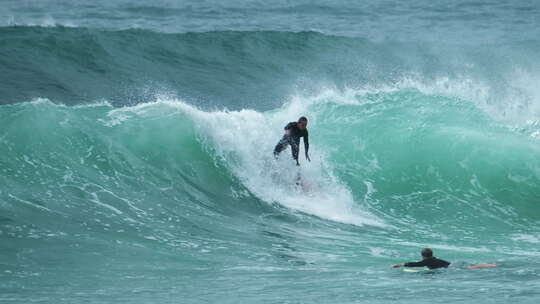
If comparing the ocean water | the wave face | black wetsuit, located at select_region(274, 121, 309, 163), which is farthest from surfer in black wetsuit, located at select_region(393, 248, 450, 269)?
black wetsuit, located at select_region(274, 121, 309, 163)

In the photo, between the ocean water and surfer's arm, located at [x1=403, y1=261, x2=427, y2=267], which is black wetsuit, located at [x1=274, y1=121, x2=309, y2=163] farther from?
surfer's arm, located at [x1=403, y1=261, x2=427, y2=267]

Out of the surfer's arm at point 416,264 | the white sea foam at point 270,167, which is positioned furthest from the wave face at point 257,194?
the surfer's arm at point 416,264

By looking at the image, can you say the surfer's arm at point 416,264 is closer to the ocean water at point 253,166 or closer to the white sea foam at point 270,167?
the ocean water at point 253,166

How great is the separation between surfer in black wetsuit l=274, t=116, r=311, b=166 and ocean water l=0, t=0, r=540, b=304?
41cm

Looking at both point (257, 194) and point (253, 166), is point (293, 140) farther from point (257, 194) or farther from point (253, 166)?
point (257, 194)

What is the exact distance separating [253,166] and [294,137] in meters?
1.21

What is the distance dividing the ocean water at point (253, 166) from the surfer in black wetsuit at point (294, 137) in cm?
41

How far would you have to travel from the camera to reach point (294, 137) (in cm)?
1822

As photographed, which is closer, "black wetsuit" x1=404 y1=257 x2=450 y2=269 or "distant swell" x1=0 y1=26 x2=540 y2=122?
"black wetsuit" x1=404 y1=257 x2=450 y2=269

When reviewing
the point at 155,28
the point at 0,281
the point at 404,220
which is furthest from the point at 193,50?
the point at 0,281

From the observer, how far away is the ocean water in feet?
40.4

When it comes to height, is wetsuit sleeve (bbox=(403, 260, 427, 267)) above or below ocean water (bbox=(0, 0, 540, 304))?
below

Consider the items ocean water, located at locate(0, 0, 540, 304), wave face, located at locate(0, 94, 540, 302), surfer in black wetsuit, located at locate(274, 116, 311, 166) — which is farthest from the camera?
surfer in black wetsuit, located at locate(274, 116, 311, 166)

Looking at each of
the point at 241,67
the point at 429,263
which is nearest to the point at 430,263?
the point at 429,263
